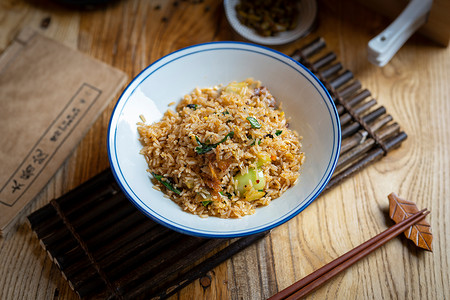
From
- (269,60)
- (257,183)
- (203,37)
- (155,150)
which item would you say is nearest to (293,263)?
(257,183)

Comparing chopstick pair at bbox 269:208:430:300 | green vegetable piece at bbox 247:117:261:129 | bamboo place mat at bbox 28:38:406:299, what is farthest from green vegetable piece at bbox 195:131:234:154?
chopstick pair at bbox 269:208:430:300

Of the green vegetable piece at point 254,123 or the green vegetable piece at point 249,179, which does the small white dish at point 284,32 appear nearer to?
the green vegetable piece at point 254,123

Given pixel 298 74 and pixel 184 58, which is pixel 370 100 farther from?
pixel 184 58

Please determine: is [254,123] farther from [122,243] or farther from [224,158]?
[122,243]

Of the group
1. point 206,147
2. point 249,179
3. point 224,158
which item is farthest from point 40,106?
point 249,179

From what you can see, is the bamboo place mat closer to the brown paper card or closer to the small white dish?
the brown paper card

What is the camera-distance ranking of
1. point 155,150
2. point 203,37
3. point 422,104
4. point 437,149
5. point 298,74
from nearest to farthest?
point 155,150
point 298,74
point 437,149
point 422,104
point 203,37
